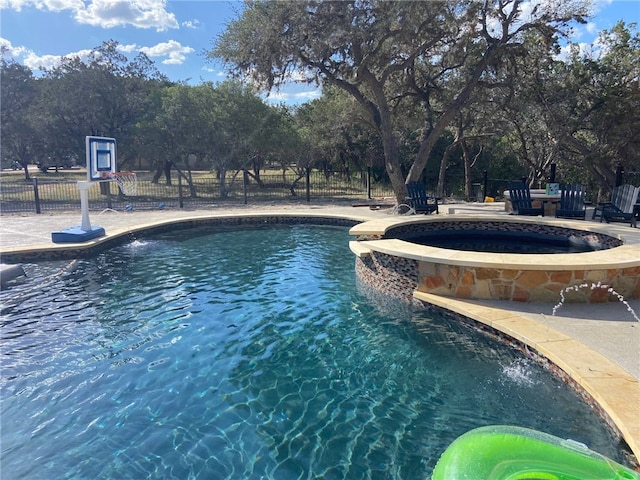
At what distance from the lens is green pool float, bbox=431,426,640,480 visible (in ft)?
8.68

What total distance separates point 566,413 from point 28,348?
5.49 metres

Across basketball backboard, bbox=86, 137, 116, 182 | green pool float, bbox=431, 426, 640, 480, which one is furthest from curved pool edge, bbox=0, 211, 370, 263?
green pool float, bbox=431, 426, 640, 480

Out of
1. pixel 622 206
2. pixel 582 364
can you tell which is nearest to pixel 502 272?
pixel 582 364

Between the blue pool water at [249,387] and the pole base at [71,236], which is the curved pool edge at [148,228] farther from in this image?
the blue pool water at [249,387]

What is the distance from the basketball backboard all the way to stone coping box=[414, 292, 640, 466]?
8510 millimetres

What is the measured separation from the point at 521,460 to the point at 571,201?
940 centimetres

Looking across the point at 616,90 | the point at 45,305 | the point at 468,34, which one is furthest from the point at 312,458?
the point at 616,90

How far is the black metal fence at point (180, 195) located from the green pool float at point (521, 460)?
1436 centimetres

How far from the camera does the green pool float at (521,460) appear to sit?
2.65 metres

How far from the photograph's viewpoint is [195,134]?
19125 millimetres

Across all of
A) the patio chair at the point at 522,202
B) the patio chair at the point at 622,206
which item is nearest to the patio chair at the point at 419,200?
the patio chair at the point at 522,202

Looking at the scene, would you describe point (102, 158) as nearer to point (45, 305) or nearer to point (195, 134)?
point (45, 305)

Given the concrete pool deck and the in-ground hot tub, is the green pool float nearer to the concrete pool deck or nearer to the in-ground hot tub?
the concrete pool deck

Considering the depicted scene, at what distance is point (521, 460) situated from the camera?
9.13ft
